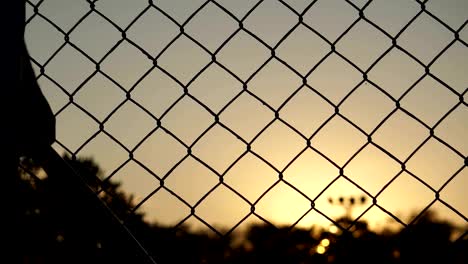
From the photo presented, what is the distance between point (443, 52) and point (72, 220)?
0.91 m

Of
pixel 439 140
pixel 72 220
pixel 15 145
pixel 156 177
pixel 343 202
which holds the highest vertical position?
pixel 343 202

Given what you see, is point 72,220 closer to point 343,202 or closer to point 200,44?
point 200,44

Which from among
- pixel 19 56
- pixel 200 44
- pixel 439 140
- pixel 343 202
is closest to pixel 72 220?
pixel 19 56

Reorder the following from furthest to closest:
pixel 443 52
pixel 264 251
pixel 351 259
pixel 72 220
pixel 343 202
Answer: pixel 264 251
pixel 351 259
pixel 343 202
pixel 443 52
pixel 72 220

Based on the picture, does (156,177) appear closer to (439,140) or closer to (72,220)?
(72,220)

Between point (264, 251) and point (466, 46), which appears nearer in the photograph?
point (466, 46)

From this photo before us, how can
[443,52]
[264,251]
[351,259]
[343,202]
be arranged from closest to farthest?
[443,52] < [343,202] < [351,259] < [264,251]

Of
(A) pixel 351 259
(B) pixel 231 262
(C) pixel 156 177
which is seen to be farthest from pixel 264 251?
(C) pixel 156 177

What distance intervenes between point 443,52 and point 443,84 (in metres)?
0.08

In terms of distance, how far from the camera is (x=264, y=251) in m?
36.4

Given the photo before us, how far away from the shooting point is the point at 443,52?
1.19m

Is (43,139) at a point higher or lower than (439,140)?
lower

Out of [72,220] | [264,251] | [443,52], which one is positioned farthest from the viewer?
[264,251]

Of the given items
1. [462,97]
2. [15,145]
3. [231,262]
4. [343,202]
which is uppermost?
[343,202]
